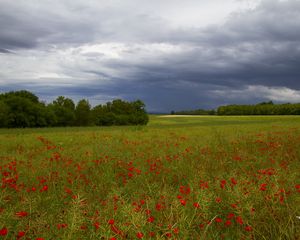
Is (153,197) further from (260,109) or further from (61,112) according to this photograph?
(260,109)

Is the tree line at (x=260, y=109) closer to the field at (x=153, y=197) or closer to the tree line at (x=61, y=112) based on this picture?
the tree line at (x=61, y=112)

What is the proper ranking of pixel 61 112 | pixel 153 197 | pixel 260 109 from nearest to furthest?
1. pixel 153 197
2. pixel 61 112
3. pixel 260 109

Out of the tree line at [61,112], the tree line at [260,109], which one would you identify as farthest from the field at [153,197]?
the tree line at [260,109]

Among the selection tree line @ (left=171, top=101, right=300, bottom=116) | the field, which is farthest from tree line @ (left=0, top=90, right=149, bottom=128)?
tree line @ (left=171, top=101, right=300, bottom=116)

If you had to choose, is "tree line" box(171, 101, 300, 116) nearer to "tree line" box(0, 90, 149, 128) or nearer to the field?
"tree line" box(0, 90, 149, 128)

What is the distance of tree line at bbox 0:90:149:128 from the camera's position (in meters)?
50.3

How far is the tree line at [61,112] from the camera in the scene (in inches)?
1981

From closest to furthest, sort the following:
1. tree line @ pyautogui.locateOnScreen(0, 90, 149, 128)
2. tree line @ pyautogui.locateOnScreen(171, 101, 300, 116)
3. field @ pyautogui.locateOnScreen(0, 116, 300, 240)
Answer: field @ pyautogui.locateOnScreen(0, 116, 300, 240), tree line @ pyautogui.locateOnScreen(0, 90, 149, 128), tree line @ pyautogui.locateOnScreen(171, 101, 300, 116)

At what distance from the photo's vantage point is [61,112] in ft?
206

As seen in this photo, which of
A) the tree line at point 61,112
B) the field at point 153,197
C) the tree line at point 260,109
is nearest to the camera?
the field at point 153,197

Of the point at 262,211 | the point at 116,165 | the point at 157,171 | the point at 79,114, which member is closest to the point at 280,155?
the point at 157,171

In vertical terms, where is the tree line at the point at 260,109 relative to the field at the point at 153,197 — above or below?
above

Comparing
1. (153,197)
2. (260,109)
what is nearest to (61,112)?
(153,197)

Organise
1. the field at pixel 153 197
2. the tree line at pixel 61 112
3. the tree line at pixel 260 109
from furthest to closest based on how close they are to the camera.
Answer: the tree line at pixel 260 109 → the tree line at pixel 61 112 → the field at pixel 153 197
